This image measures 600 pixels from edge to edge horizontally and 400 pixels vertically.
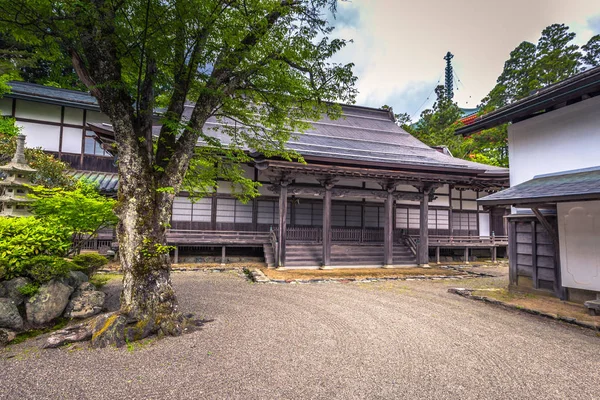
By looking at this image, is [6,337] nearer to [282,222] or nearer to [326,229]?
[282,222]

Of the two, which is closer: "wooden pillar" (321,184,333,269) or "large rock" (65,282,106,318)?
"large rock" (65,282,106,318)

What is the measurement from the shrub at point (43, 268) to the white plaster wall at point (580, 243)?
33.6ft

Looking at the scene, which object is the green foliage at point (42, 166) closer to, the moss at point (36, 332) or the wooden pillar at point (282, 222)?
the moss at point (36, 332)

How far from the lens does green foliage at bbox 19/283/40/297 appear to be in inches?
179

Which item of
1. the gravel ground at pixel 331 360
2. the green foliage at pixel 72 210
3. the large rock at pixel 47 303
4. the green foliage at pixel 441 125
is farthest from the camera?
the green foliage at pixel 441 125

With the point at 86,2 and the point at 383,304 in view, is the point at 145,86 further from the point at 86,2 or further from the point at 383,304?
the point at 383,304

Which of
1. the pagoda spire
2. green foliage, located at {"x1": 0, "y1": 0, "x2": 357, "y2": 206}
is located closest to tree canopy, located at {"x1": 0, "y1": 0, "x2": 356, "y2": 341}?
green foliage, located at {"x1": 0, "y1": 0, "x2": 357, "y2": 206}

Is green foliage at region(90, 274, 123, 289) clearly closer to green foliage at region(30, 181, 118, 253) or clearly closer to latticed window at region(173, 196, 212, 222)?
green foliage at region(30, 181, 118, 253)

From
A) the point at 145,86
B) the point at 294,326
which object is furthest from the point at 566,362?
the point at 145,86

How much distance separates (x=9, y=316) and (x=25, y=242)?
111 cm

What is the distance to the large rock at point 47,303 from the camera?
4.62m

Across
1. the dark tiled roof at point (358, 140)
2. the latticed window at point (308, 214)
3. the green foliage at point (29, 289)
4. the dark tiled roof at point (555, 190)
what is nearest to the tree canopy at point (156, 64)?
the green foliage at point (29, 289)

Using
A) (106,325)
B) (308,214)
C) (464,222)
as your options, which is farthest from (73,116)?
(464,222)

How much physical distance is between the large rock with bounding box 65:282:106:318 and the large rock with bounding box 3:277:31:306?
2.36 feet
